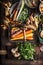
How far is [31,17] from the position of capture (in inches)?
84.0

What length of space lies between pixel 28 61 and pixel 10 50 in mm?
164

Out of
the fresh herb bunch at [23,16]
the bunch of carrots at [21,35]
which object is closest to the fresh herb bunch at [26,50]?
the bunch of carrots at [21,35]

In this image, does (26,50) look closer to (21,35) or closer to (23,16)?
(21,35)

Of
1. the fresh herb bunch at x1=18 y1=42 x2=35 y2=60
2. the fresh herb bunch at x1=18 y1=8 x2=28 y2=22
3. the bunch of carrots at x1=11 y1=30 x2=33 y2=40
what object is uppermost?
the fresh herb bunch at x1=18 y1=8 x2=28 y2=22

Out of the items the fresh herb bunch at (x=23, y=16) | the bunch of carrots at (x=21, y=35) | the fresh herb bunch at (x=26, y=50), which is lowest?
the fresh herb bunch at (x=26, y=50)

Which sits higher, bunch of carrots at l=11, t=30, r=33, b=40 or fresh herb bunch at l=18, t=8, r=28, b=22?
fresh herb bunch at l=18, t=8, r=28, b=22

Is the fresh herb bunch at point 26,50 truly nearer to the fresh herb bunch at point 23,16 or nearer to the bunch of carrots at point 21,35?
the bunch of carrots at point 21,35

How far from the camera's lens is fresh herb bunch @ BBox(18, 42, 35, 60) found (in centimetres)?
213

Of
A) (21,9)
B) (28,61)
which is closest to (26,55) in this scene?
(28,61)

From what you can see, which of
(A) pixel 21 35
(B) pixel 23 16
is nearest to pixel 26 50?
(A) pixel 21 35

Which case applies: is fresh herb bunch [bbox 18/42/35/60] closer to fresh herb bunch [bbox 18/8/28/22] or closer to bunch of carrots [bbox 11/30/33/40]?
Answer: bunch of carrots [bbox 11/30/33/40]

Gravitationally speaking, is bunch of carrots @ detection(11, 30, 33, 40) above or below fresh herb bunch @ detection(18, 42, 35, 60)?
above

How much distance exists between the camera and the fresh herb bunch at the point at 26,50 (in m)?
2.13

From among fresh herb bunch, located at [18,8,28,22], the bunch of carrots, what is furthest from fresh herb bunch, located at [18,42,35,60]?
fresh herb bunch, located at [18,8,28,22]
